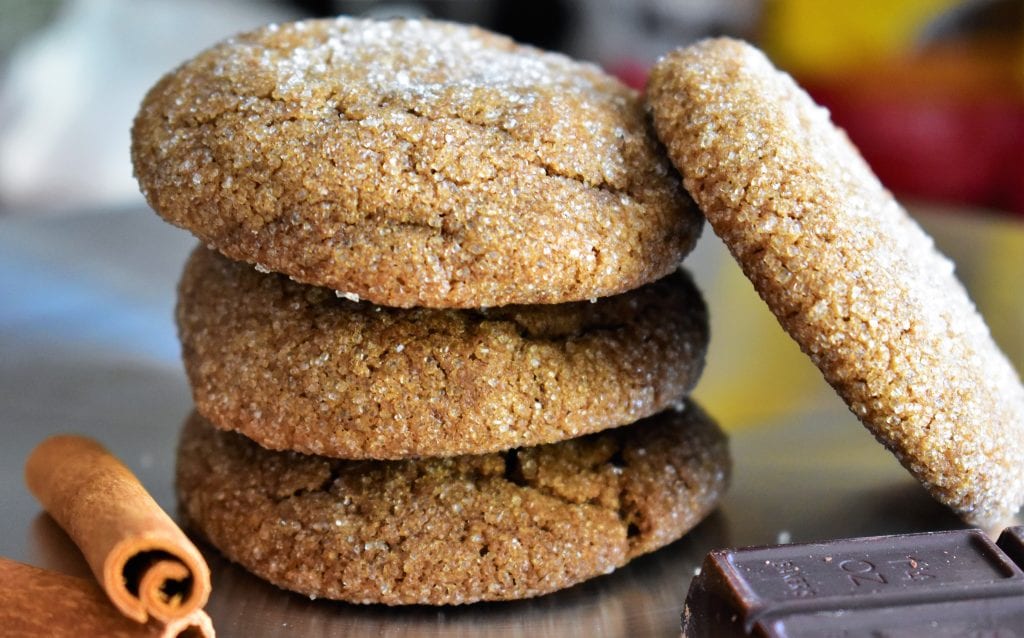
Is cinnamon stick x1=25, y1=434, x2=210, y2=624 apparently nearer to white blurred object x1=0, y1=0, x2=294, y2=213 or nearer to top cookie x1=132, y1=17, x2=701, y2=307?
top cookie x1=132, y1=17, x2=701, y2=307

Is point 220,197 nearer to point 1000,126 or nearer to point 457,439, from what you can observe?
point 457,439

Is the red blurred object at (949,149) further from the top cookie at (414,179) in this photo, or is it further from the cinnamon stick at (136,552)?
the cinnamon stick at (136,552)

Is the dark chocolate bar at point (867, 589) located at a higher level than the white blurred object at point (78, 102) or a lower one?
higher

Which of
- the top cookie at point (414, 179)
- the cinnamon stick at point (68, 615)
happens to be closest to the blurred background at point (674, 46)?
the top cookie at point (414, 179)

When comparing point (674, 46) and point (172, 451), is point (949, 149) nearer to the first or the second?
point (674, 46)

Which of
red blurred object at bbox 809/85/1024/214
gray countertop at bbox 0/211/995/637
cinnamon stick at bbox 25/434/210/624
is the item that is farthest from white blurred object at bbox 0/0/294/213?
cinnamon stick at bbox 25/434/210/624

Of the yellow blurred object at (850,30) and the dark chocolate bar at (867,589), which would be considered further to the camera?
the yellow blurred object at (850,30)

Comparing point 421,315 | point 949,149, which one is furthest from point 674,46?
point 421,315

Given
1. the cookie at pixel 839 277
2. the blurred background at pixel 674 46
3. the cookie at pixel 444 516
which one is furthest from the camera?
the blurred background at pixel 674 46
